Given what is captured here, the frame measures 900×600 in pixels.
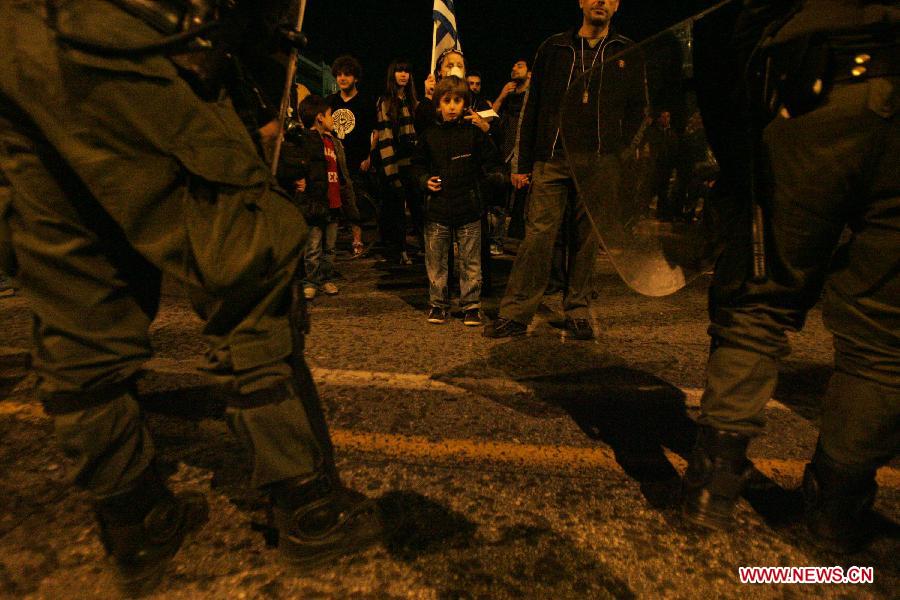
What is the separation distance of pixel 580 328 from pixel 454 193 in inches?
51.2

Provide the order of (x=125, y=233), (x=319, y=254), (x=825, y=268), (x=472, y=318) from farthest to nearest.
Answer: (x=319, y=254) → (x=472, y=318) → (x=825, y=268) → (x=125, y=233)

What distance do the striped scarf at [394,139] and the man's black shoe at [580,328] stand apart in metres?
2.77

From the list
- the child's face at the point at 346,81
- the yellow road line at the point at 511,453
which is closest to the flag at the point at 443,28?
the child's face at the point at 346,81

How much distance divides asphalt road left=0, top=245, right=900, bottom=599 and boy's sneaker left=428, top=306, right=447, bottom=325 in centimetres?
54

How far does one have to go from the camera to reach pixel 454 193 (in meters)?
3.64

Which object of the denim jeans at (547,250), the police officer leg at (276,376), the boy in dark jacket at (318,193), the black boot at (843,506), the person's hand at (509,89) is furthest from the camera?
the person's hand at (509,89)

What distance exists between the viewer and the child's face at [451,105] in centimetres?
367

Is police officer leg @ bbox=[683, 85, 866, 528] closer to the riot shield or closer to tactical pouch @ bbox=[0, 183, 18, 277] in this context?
the riot shield

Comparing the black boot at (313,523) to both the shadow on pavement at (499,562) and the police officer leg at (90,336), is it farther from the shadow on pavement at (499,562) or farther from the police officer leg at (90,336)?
the police officer leg at (90,336)

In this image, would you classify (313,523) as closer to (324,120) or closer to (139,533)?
(139,533)

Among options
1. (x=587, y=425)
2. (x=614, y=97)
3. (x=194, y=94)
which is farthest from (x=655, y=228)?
(x=194, y=94)

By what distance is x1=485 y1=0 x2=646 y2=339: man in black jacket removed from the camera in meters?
3.14

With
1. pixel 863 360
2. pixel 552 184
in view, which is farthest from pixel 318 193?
pixel 863 360

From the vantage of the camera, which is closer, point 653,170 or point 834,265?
point 834,265
